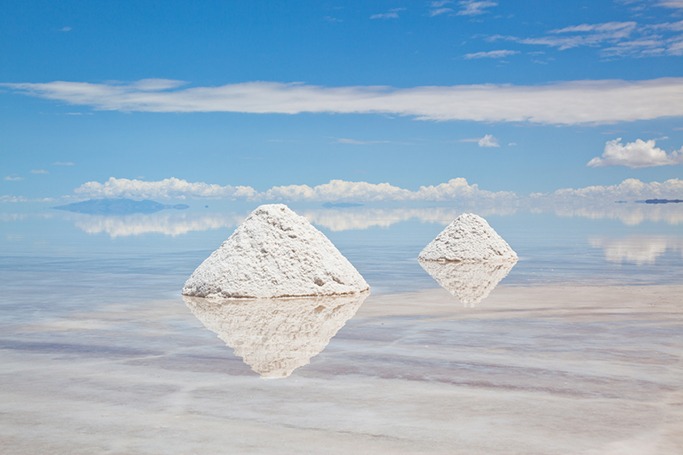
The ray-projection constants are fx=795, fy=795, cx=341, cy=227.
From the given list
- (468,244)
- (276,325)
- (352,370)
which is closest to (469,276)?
(468,244)

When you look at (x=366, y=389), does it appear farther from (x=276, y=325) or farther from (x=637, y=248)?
(x=637, y=248)

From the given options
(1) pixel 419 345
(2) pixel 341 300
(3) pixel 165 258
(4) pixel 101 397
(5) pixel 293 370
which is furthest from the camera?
(3) pixel 165 258

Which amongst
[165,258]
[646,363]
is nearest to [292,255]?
[646,363]

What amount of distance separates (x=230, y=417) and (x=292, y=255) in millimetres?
9254

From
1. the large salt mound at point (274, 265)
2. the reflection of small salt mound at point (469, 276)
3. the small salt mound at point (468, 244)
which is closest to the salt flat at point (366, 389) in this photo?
the large salt mound at point (274, 265)

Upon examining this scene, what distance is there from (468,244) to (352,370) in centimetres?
1552

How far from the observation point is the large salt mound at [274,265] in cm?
1574

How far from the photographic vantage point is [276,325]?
484 inches

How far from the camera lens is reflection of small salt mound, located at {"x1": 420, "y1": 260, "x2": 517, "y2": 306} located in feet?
54.6

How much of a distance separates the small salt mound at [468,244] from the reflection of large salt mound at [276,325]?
8139 mm

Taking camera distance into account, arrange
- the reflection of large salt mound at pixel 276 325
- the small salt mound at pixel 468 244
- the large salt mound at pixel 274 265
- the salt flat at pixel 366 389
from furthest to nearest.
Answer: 1. the small salt mound at pixel 468 244
2. the large salt mound at pixel 274 265
3. the reflection of large salt mound at pixel 276 325
4. the salt flat at pixel 366 389

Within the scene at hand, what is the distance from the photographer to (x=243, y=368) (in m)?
9.27

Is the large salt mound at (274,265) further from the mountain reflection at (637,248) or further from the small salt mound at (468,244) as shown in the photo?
the mountain reflection at (637,248)

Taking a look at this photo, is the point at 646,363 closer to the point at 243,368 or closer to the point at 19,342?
the point at 243,368
